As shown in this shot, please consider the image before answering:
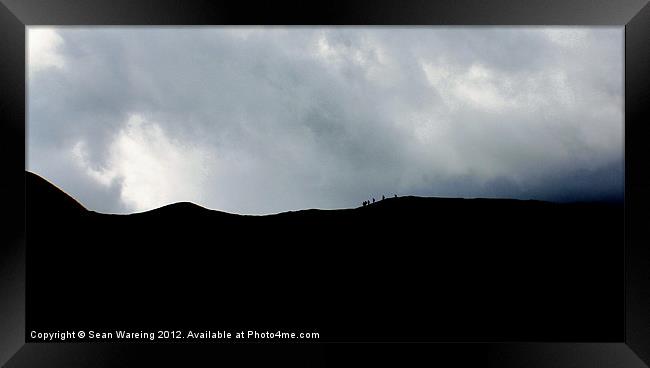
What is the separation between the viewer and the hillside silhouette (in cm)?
208

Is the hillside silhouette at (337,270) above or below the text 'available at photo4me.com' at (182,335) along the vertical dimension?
above

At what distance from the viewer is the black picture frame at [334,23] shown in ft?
6.43

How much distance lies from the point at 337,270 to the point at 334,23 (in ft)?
3.55

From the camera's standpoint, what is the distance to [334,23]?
2.05 metres

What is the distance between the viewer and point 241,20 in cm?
205

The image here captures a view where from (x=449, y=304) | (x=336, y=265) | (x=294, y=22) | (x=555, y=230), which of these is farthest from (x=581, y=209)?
(x=294, y=22)

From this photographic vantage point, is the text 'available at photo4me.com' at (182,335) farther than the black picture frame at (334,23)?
Yes

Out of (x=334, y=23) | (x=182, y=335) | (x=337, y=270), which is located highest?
(x=334, y=23)

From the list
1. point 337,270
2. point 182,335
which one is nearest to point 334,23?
point 337,270

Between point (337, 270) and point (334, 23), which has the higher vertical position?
point (334, 23)

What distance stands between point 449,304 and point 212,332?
1.05 m

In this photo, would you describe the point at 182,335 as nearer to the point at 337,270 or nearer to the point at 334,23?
the point at 337,270

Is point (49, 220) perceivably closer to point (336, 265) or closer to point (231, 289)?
point (231, 289)

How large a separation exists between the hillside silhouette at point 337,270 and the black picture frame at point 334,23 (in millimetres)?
66
